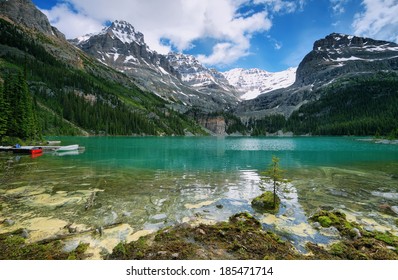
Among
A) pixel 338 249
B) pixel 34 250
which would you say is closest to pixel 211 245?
pixel 338 249

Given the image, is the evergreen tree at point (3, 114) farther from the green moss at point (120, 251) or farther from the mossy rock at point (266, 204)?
the mossy rock at point (266, 204)

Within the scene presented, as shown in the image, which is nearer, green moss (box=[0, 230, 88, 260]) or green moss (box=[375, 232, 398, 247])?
green moss (box=[0, 230, 88, 260])

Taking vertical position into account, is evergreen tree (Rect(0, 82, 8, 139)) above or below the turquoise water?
above

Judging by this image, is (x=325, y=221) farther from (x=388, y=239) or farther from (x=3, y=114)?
(x=3, y=114)

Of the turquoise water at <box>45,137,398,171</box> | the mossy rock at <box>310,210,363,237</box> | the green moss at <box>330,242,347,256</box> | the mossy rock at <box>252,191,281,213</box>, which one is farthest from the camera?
the turquoise water at <box>45,137,398,171</box>

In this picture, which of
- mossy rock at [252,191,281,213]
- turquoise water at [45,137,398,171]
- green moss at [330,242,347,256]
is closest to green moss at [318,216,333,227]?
green moss at [330,242,347,256]

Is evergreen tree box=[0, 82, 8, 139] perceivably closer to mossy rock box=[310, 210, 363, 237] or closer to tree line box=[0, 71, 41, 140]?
tree line box=[0, 71, 41, 140]

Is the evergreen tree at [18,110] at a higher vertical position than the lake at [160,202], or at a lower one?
higher

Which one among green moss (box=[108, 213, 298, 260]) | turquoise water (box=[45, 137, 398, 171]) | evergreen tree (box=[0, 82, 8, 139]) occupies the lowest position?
turquoise water (box=[45, 137, 398, 171])

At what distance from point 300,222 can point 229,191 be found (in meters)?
9.82

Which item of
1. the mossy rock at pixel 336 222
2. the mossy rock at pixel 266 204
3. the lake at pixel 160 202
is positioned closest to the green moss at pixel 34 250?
the lake at pixel 160 202

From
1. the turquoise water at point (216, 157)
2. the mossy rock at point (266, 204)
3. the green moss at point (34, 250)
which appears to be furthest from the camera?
the turquoise water at point (216, 157)

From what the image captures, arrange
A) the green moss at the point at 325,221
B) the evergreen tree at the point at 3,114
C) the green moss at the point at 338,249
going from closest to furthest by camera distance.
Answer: the green moss at the point at 338,249
the green moss at the point at 325,221
the evergreen tree at the point at 3,114

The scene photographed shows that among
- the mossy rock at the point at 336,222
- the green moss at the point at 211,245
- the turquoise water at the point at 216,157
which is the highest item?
the green moss at the point at 211,245
